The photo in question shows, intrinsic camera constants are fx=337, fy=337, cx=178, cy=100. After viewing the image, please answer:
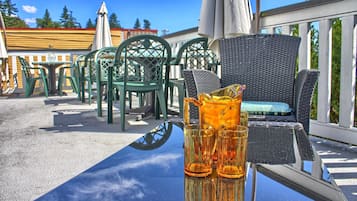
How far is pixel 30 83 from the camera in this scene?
25.6 ft

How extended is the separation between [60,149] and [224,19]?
200cm

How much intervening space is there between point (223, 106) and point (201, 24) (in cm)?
264

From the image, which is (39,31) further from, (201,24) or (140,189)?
(140,189)

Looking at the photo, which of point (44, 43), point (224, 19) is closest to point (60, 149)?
point (224, 19)

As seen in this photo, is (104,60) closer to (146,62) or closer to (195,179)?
(146,62)

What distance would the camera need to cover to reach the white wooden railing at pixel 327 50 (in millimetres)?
2729

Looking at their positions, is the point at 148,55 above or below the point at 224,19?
below

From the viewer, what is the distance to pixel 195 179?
0.98m

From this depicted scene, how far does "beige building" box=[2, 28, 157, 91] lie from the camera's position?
10.1 meters

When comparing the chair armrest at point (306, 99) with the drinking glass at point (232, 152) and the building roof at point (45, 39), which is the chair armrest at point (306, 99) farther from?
the building roof at point (45, 39)

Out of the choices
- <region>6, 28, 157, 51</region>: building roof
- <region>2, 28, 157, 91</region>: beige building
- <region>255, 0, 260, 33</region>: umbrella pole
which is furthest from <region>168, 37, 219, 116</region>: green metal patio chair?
<region>6, 28, 157, 51</region>: building roof

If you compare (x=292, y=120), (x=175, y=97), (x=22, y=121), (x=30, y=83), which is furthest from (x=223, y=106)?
(x=30, y=83)

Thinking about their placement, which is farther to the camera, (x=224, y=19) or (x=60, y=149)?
(x=224, y=19)

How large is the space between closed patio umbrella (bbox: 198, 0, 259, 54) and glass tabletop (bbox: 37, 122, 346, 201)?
2.11 meters
